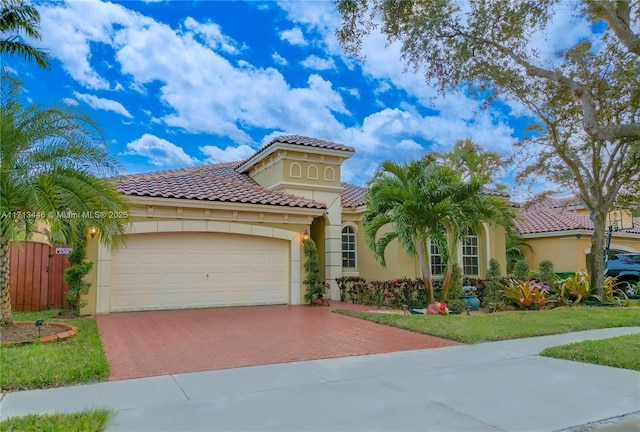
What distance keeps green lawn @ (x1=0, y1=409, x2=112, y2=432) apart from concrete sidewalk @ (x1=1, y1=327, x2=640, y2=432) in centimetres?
14

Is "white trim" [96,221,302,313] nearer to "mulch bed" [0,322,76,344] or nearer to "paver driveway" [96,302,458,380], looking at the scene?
"paver driveway" [96,302,458,380]

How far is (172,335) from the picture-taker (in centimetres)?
927

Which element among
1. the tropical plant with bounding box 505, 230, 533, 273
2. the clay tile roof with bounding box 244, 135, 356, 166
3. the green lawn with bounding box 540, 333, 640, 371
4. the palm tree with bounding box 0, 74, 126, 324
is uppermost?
the clay tile roof with bounding box 244, 135, 356, 166

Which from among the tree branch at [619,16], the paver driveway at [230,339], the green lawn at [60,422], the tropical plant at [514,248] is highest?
the tree branch at [619,16]

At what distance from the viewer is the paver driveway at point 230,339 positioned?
275 inches

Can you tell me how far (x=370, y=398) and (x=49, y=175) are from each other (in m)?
7.28

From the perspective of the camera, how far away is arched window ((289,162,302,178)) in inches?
661

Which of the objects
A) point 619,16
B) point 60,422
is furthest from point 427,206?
point 60,422

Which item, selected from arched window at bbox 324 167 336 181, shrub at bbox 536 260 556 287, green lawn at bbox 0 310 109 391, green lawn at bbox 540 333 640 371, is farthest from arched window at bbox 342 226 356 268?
green lawn at bbox 0 310 109 391

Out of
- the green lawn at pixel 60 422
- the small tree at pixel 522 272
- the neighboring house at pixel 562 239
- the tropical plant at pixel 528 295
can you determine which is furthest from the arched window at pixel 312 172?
the green lawn at pixel 60 422

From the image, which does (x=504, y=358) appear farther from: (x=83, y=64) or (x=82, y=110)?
(x=83, y=64)

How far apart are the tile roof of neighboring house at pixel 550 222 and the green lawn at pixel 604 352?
1489 cm

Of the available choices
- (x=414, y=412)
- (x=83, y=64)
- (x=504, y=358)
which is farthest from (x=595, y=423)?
(x=83, y=64)

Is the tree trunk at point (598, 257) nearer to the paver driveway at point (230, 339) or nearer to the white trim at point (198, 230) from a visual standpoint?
the paver driveway at point (230, 339)
